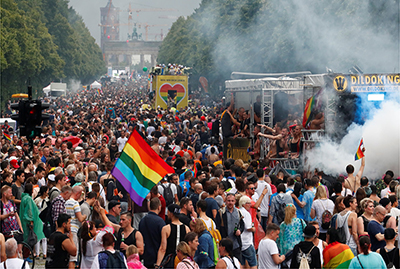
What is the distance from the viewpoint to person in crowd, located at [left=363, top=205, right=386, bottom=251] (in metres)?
8.60

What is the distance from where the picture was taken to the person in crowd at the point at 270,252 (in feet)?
25.4

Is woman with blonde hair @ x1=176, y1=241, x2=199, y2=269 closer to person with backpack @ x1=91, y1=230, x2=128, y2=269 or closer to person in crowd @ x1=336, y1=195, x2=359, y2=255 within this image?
person with backpack @ x1=91, y1=230, x2=128, y2=269

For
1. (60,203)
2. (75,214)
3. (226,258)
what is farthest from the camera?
(60,203)

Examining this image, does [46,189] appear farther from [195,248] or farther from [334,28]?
[334,28]

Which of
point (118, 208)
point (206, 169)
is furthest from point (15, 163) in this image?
point (118, 208)

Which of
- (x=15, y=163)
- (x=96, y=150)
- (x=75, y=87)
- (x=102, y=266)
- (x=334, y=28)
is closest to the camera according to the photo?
(x=102, y=266)

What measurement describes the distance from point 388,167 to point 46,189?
7.99 meters

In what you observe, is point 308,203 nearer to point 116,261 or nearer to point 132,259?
point 132,259

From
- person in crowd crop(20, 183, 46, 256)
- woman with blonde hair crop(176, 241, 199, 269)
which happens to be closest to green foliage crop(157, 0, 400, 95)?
person in crowd crop(20, 183, 46, 256)

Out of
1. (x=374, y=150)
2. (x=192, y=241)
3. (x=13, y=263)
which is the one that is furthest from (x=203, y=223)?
(x=374, y=150)

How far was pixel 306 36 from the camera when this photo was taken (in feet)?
106

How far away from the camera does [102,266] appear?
6.84 m

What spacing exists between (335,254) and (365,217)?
61.4 inches

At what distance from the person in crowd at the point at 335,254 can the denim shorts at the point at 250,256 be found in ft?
4.97
